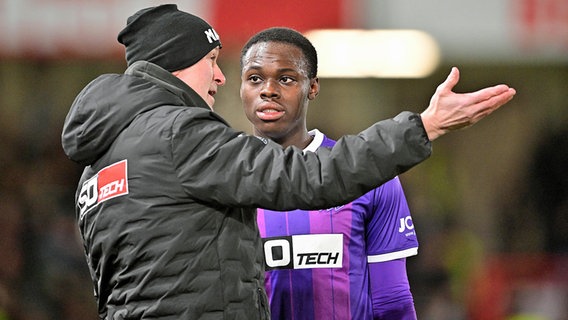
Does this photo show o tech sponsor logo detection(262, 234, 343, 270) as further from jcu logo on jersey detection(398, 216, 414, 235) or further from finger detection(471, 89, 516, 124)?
finger detection(471, 89, 516, 124)

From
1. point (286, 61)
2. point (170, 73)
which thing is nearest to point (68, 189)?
point (286, 61)

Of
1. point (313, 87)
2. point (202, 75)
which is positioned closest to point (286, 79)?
point (313, 87)

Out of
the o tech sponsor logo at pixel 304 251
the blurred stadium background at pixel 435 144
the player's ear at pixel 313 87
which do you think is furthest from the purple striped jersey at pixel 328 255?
the blurred stadium background at pixel 435 144

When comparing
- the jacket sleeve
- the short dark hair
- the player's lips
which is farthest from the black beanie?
the short dark hair

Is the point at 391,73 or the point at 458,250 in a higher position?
the point at 391,73

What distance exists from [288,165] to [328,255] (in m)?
1.07

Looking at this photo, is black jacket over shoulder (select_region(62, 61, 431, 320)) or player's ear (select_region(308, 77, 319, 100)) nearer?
black jacket over shoulder (select_region(62, 61, 431, 320))

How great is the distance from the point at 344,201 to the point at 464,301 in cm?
A: 569

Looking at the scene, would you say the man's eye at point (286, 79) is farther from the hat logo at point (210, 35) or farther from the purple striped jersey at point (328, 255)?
the hat logo at point (210, 35)

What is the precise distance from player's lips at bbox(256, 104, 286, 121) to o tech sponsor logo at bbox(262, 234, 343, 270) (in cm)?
43

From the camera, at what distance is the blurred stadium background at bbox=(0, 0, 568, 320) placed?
778 centimetres

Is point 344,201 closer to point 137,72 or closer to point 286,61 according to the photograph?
point 137,72

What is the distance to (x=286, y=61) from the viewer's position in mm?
4145

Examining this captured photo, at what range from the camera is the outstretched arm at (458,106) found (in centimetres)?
304
